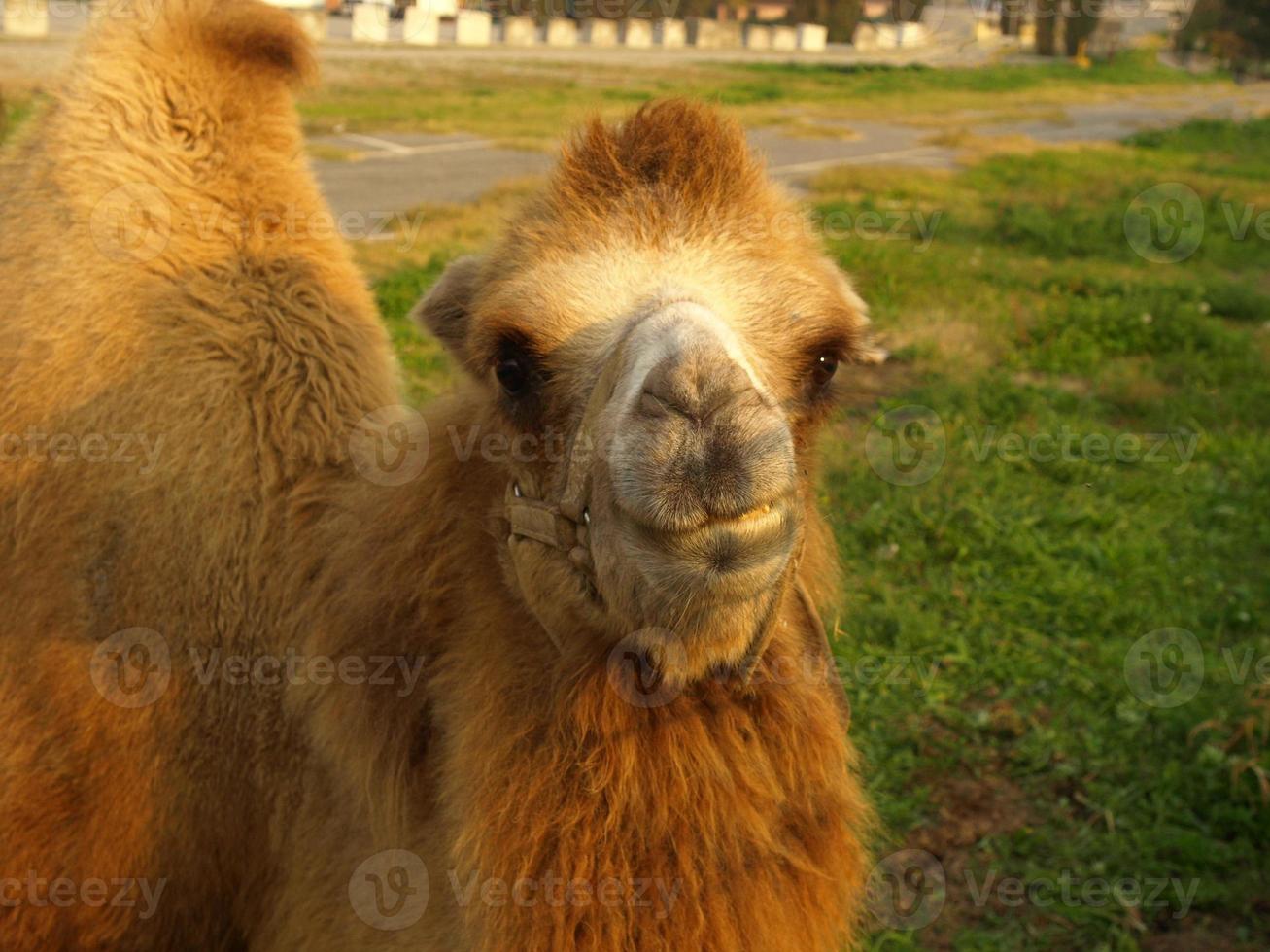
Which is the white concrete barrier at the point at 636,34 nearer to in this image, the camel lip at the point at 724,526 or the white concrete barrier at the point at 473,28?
the white concrete barrier at the point at 473,28

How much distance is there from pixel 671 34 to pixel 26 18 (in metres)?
24.1

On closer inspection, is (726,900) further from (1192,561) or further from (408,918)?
(1192,561)

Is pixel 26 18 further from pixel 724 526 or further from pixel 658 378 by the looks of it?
pixel 724 526

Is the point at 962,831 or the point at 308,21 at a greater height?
the point at 308,21

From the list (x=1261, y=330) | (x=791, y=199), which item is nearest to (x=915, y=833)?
(x=791, y=199)

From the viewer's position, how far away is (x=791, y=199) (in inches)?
129

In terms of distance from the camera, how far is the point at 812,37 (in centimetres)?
3797

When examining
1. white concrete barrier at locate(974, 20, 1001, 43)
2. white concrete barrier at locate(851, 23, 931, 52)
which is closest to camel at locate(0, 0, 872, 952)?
white concrete barrier at locate(851, 23, 931, 52)

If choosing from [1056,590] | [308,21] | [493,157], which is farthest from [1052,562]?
[493,157]

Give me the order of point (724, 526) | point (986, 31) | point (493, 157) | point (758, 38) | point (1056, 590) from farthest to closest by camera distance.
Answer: point (986, 31) → point (758, 38) → point (493, 157) → point (1056, 590) → point (724, 526)

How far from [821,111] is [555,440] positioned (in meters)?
30.9

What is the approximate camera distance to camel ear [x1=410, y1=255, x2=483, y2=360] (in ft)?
10.6

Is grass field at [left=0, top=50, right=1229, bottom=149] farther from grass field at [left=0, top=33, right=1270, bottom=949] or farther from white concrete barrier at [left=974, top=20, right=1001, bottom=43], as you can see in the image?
grass field at [left=0, top=33, right=1270, bottom=949]

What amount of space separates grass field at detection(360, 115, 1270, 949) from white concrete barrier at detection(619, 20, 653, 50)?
2856cm
